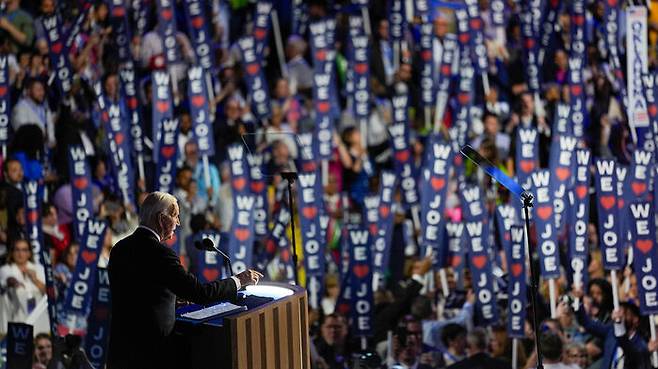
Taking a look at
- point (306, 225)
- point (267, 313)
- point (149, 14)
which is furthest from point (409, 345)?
point (149, 14)

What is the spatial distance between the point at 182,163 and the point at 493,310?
340 cm

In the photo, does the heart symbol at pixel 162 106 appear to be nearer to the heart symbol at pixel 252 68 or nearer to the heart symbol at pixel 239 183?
the heart symbol at pixel 252 68

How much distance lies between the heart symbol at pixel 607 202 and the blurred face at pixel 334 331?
2028mm

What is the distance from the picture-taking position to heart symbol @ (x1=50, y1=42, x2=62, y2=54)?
29.0 feet

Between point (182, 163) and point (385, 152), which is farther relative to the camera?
point (385, 152)

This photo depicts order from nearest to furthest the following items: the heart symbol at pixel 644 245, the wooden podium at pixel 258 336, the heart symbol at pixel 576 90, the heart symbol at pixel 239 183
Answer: the wooden podium at pixel 258 336, the heart symbol at pixel 644 245, the heart symbol at pixel 239 183, the heart symbol at pixel 576 90

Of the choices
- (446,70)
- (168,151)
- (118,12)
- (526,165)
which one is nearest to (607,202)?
(526,165)

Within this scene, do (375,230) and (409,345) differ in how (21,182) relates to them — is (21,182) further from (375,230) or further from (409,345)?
(409,345)

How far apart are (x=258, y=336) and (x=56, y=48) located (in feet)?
18.2

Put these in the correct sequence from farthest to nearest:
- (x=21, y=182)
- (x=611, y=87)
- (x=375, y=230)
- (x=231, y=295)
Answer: (x=611, y=87)
(x=21, y=182)
(x=375, y=230)
(x=231, y=295)

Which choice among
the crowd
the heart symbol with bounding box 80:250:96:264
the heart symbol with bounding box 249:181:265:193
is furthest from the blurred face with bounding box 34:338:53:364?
the heart symbol with bounding box 249:181:265:193

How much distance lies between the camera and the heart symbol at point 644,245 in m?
6.49

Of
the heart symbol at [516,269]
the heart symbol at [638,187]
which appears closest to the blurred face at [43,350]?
the heart symbol at [516,269]

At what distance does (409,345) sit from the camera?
22.6 feet
